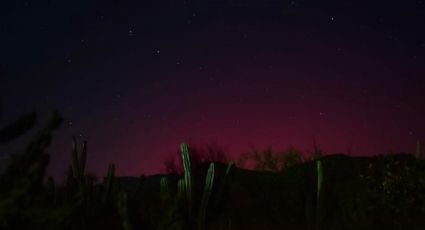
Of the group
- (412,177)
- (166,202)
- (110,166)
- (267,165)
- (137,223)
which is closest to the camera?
(166,202)

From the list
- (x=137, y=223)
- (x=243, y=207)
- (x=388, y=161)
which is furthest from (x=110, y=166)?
(x=388, y=161)

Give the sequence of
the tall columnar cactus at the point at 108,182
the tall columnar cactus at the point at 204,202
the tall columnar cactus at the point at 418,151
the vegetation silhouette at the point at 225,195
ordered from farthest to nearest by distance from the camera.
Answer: the tall columnar cactus at the point at 418,151
the tall columnar cactus at the point at 204,202
the tall columnar cactus at the point at 108,182
the vegetation silhouette at the point at 225,195

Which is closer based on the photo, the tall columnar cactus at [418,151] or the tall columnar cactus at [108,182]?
the tall columnar cactus at [108,182]

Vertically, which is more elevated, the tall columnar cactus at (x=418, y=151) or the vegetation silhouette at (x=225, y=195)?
the tall columnar cactus at (x=418, y=151)

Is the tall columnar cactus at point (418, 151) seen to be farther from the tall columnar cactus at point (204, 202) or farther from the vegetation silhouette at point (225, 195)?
the tall columnar cactus at point (204, 202)

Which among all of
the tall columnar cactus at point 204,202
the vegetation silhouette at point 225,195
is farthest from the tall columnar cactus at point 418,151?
the tall columnar cactus at point 204,202

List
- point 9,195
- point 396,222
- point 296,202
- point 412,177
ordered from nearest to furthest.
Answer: point 9,195 → point 396,222 → point 412,177 → point 296,202

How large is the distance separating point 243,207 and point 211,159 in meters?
4.88

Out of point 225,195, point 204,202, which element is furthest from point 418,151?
point 204,202

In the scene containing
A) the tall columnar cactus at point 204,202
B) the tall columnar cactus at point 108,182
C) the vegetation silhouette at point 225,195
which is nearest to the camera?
the vegetation silhouette at point 225,195

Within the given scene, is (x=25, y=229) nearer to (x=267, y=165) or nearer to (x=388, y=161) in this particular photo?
(x=388, y=161)

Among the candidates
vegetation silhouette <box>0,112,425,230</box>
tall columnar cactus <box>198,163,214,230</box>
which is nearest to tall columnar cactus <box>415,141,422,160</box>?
vegetation silhouette <box>0,112,425,230</box>

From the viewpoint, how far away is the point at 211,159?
1758 cm

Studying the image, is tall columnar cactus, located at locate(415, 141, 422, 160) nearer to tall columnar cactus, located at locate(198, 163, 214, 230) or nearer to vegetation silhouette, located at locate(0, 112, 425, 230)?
vegetation silhouette, located at locate(0, 112, 425, 230)
